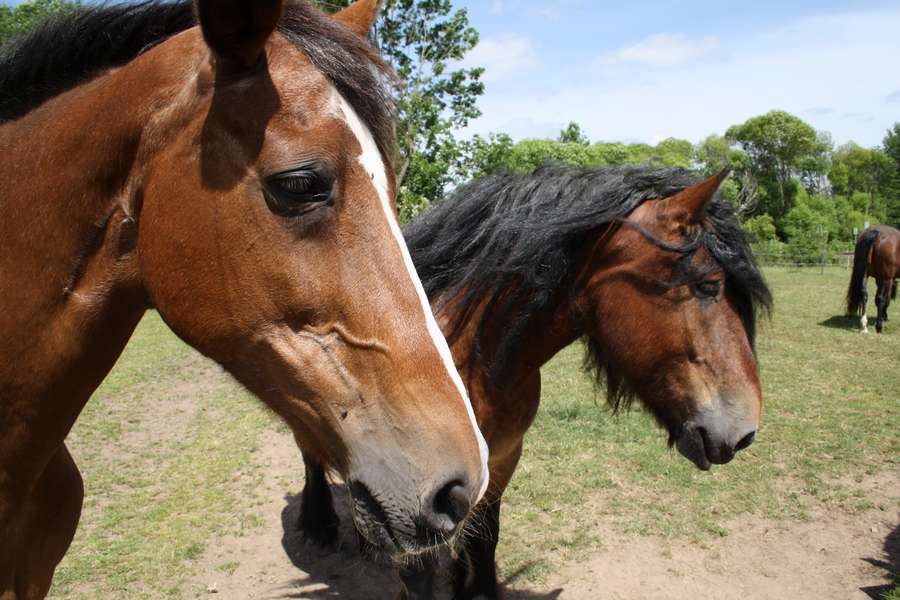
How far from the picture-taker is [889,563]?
4.10 meters

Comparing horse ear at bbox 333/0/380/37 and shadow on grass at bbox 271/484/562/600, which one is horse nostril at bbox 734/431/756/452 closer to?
shadow on grass at bbox 271/484/562/600

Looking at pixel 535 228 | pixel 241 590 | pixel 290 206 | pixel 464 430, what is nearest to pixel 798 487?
pixel 535 228

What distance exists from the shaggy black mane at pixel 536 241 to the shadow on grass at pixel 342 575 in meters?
1.75

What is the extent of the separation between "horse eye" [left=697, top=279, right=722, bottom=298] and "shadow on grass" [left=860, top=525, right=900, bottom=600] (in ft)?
8.62

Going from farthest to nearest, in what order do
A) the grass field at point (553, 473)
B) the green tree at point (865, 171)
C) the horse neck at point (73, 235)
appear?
the green tree at point (865, 171) < the grass field at point (553, 473) < the horse neck at point (73, 235)

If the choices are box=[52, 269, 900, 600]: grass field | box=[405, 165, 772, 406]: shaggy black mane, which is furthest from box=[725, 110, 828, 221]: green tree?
box=[405, 165, 772, 406]: shaggy black mane

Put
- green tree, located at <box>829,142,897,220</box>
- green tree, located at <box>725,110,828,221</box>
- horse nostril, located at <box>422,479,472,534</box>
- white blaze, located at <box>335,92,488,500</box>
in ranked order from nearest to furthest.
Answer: horse nostril, located at <box>422,479,472,534</box>
white blaze, located at <box>335,92,488,500</box>
green tree, located at <box>725,110,828,221</box>
green tree, located at <box>829,142,897,220</box>

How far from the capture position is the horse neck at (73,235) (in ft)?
4.33

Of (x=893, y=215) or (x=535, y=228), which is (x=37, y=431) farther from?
(x=893, y=215)

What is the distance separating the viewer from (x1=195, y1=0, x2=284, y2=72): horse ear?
113 centimetres

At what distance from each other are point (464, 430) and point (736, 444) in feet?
7.08

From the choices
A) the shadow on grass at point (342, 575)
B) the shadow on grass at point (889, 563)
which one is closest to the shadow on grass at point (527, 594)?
the shadow on grass at point (342, 575)

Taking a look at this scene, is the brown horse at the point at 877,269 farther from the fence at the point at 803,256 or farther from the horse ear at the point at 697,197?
the fence at the point at 803,256

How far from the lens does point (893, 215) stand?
1842 inches
